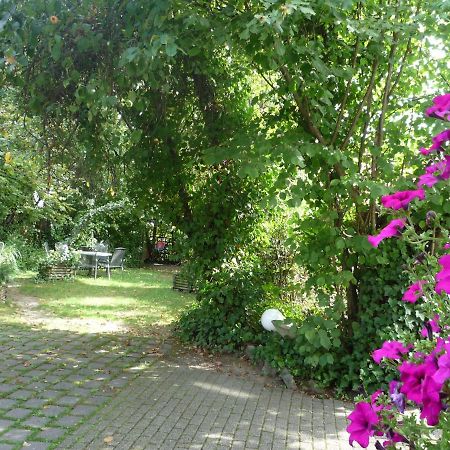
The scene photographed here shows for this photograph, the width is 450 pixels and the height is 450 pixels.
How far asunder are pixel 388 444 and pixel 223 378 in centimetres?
443

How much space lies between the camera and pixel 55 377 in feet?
18.7

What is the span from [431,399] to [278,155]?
381 cm

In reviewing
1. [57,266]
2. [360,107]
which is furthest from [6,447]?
[57,266]

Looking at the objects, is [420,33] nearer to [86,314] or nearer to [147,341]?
[147,341]

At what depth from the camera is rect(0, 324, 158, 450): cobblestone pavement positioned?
4.28m

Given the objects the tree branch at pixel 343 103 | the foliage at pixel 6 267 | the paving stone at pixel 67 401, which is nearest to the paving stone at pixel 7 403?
the paving stone at pixel 67 401

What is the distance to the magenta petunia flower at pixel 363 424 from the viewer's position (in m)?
1.63

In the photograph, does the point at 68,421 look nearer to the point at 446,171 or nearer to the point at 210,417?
the point at 210,417

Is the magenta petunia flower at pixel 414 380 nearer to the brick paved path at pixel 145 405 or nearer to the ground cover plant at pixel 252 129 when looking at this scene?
the ground cover plant at pixel 252 129

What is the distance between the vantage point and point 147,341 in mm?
7758

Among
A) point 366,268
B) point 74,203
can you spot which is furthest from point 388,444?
point 74,203

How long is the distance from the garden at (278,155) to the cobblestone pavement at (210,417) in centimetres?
41

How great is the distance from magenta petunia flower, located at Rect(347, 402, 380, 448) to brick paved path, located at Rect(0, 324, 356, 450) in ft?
8.90

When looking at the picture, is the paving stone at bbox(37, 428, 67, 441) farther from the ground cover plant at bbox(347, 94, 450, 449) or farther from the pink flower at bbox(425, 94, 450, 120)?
the pink flower at bbox(425, 94, 450, 120)
